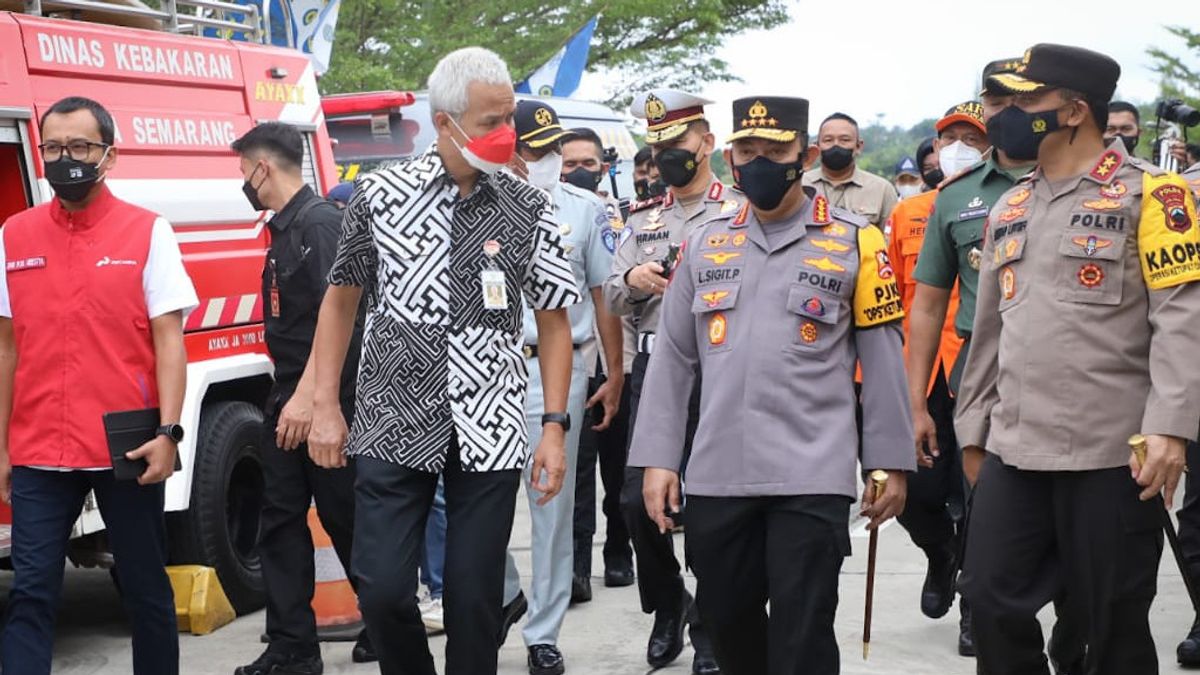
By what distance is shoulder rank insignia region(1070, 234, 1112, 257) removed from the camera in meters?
4.46

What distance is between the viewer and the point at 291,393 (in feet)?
21.3

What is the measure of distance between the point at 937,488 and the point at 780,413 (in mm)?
2385

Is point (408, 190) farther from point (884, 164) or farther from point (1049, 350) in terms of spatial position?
point (884, 164)

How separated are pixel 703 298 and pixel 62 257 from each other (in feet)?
6.66

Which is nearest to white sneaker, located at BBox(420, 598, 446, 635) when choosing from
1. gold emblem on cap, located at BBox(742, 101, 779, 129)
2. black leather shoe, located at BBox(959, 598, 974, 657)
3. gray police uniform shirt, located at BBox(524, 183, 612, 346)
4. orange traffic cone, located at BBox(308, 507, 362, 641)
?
orange traffic cone, located at BBox(308, 507, 362, 641)

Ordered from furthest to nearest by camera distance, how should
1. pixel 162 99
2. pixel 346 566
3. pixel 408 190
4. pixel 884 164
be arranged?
pixel 884 164 < pixel 162 99 < pixel 346 566 < pixel 408 190

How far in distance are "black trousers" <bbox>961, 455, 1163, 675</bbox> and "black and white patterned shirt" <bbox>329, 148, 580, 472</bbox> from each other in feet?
4.30

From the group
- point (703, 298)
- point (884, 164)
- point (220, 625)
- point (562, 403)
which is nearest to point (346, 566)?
point (220, 625)

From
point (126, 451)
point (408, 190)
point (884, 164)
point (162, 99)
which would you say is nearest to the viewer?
point (408, 190)

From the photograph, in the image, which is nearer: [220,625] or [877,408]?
[877,408]

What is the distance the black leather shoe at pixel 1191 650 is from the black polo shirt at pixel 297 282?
3.26m

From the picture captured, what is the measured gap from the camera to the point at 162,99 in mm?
7516

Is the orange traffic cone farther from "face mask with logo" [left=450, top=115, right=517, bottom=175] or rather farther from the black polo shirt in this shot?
"face mask with logo" [left=450, top=115, right=517, bottom=175]

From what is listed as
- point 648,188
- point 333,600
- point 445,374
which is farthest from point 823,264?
point 648,188
